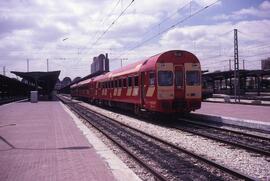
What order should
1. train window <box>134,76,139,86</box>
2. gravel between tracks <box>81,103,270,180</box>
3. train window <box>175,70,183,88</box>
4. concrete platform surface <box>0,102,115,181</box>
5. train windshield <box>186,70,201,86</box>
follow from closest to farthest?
concrete platform surface <box>0,102,115,181</box> < gravel between tracks <box>81,103,270,180</box> < train window <box>175,70,183,88</box> < train windshield <box>186,70,201,86</box> < train window <box>134,76,139,86</box>

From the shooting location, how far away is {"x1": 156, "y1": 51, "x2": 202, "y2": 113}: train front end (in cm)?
1802

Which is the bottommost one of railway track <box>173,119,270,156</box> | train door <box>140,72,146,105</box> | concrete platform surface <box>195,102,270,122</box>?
railway track <box>173,119,270,156</box>

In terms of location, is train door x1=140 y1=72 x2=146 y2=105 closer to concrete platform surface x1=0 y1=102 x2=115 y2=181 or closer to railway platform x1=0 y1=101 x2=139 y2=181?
concrete platform surface x1=0 y1=102 x2=115 y2=181

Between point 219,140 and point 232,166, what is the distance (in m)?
3.53

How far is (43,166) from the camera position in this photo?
8297 millimetres

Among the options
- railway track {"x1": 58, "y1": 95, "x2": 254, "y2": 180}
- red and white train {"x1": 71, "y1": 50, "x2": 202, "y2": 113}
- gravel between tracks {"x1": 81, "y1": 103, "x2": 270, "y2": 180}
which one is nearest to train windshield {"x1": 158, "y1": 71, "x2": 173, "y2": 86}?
red and white train {"x1": 71, "y1": 50, "x2": 202, "y2": 113}

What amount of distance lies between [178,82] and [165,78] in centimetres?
74

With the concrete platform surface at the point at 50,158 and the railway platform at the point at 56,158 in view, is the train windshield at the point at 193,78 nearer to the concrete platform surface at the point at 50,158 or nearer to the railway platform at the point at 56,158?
the railway platform at the point at 56,158

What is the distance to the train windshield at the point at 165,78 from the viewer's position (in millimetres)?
18031

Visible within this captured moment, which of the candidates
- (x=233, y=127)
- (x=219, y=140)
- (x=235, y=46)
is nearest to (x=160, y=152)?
(x=219, y=140)

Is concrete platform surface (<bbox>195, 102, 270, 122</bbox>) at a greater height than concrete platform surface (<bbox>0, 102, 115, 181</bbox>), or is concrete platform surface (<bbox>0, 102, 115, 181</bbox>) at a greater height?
concrete platform surface (<bbox>195, 102, 270, 122</bbox>)

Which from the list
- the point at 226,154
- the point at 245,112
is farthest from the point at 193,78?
the point at 226,154

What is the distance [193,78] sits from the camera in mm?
18938

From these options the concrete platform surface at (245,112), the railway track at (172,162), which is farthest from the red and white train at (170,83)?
the railway track at (172,162)
